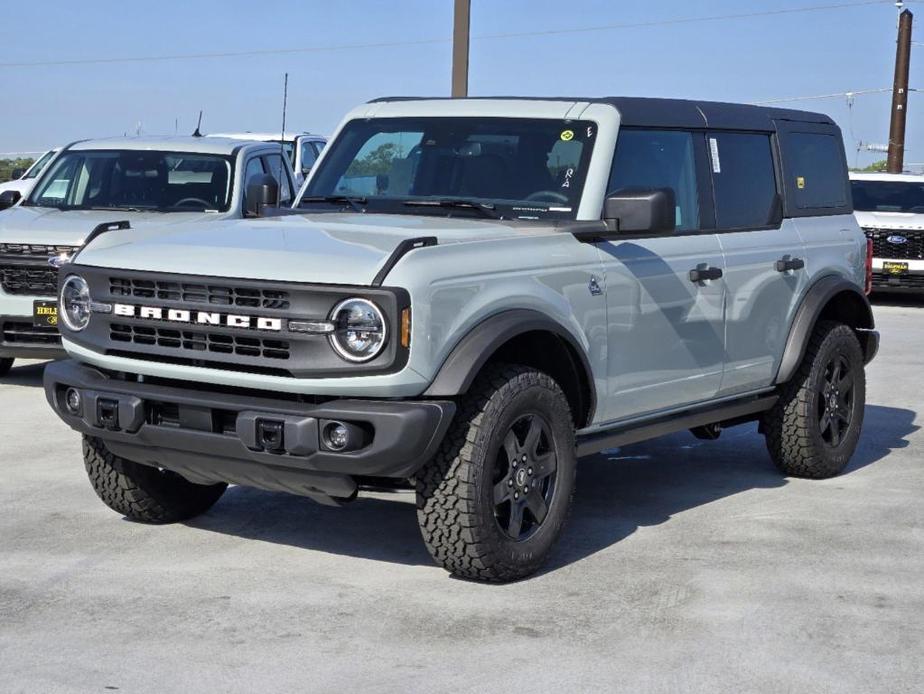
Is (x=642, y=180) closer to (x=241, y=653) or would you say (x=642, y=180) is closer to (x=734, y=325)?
(x=734, y=325)

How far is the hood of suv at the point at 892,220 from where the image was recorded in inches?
786

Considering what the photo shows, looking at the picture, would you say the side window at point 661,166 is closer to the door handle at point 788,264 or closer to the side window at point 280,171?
the door handle at point 788,264

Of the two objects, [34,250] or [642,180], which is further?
[34,250]

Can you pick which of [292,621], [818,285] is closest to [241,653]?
[292,621]

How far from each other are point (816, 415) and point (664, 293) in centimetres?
176

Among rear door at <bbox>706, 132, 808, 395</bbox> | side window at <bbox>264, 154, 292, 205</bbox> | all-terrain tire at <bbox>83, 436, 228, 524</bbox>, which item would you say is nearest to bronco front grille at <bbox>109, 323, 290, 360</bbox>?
all-terrain tire at <bbox>83, 436, 228, 524</bbox>

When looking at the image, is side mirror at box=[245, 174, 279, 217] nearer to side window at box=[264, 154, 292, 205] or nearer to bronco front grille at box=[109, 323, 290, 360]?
bronco front grille at box=[109, 323, 290, 360]

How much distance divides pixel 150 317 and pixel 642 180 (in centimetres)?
238

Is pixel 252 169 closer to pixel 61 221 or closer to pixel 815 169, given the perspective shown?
pixel 61 221

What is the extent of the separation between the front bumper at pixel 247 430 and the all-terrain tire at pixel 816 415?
3.09 metres

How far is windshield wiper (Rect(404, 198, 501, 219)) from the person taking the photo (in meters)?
6.75

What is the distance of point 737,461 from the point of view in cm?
895

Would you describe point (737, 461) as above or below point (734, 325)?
below

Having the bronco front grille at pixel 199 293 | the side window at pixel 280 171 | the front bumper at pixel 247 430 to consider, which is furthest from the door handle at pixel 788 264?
the side window at pixel 280 171
